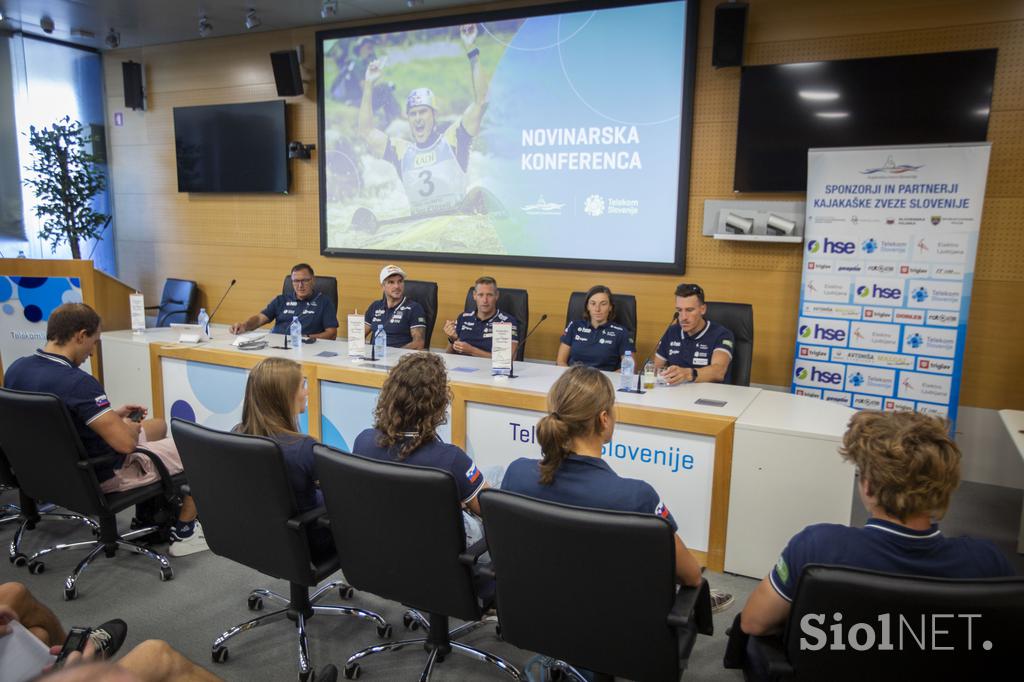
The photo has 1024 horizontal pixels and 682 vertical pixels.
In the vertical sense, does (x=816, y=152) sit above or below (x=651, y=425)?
above

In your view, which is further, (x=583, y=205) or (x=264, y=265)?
(x=264, y=265)

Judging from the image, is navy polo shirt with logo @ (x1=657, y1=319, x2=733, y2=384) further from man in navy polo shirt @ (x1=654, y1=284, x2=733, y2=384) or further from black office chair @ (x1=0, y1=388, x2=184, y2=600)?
black office chair @ (x1=0, y1=388, x2=184, y2=600)

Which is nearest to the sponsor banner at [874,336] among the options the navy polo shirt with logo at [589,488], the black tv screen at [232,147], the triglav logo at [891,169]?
the triglav logo at [891,169]

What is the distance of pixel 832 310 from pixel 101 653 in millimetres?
3856

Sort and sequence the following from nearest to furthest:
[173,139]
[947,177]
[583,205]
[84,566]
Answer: [84,566] < [947,177] < [583,205] < [173,139]

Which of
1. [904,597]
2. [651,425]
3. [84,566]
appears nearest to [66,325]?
[84,566]

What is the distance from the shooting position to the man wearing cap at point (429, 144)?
5.23 m

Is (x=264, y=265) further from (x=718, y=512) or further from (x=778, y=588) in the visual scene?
(x=778, y=588)

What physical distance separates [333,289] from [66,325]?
95.9 inches

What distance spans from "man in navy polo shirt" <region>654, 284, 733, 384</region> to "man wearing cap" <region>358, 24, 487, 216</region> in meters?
2.28

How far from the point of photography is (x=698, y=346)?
12.2 feet

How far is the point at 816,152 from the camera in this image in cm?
405

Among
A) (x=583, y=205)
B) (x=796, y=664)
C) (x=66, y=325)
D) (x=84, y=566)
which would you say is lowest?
(x=84, y=566)

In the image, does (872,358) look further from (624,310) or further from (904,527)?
(904,527)
